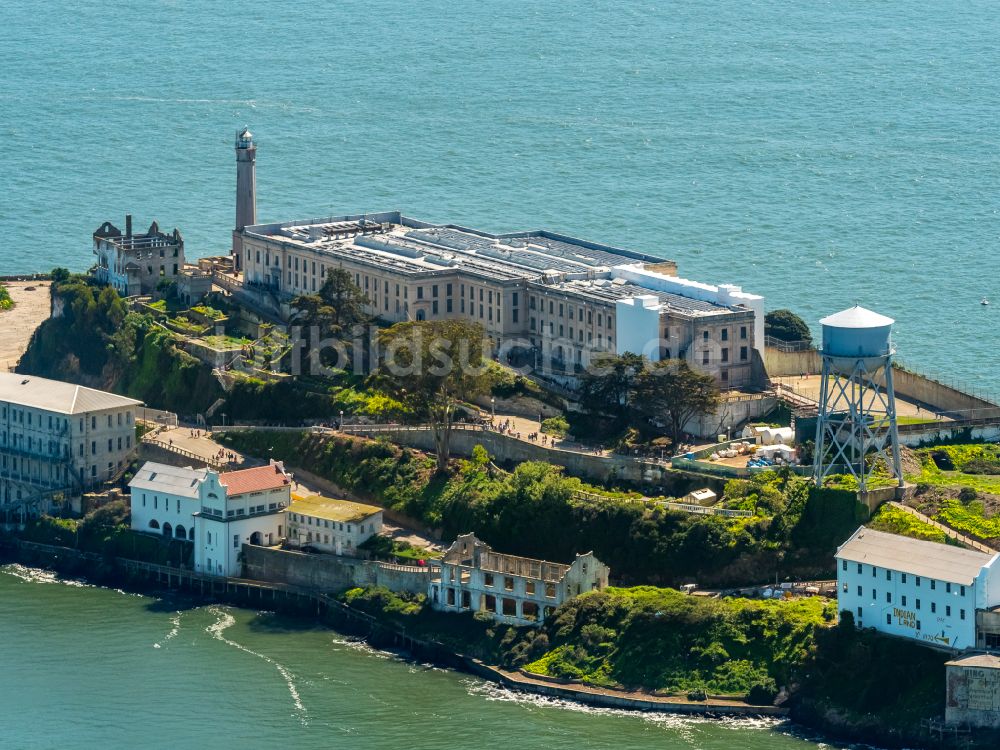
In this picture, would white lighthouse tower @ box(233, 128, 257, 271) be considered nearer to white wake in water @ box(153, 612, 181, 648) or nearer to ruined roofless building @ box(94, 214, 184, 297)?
ruined roofless building @ box(94, 214, 184, 297)

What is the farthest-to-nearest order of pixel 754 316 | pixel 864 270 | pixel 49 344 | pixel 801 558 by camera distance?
1. pixel 864 270
2. pixel 49 344
3. pixel 754 316
4. pixel 801 558

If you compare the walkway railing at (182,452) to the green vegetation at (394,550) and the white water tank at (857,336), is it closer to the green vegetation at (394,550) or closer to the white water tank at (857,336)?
the green vegetation at (394,550)

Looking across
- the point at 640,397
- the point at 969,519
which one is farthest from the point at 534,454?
the point at 969,519

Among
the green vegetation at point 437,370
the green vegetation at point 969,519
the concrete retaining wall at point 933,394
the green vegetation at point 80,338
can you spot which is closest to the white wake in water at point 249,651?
the green vegetation at point 437,370

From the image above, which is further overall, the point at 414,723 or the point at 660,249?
the point at 660,249

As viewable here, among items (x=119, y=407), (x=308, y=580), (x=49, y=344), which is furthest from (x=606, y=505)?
(x=49, y=344)

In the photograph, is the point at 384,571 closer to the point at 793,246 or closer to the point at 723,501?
the point at 723,501
